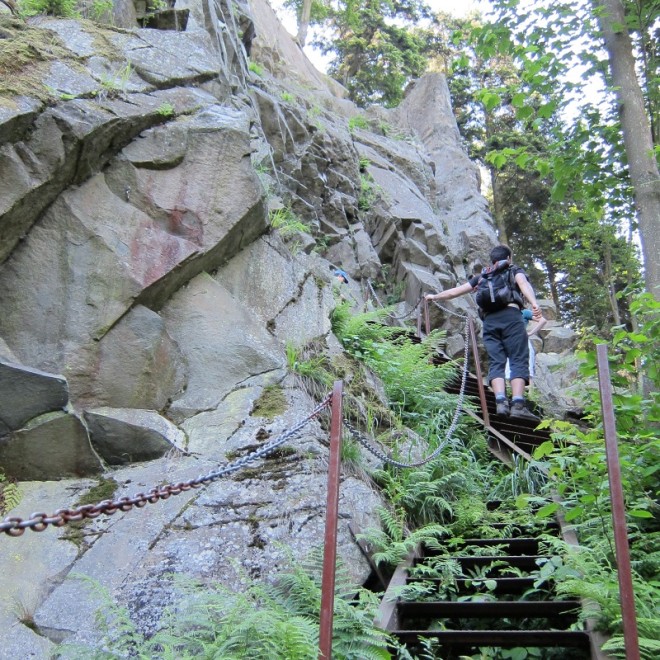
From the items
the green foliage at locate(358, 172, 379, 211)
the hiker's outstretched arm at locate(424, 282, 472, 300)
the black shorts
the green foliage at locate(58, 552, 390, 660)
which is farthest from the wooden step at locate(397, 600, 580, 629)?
the green foliage at locate(358, 172, 379, 211)

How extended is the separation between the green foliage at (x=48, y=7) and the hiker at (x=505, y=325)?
6250 millimetres

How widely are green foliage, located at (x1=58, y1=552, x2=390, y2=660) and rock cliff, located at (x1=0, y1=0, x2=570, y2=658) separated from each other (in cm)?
24

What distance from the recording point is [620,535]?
3.19 m

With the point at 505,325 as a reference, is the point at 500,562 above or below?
below

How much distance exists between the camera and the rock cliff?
4.67m

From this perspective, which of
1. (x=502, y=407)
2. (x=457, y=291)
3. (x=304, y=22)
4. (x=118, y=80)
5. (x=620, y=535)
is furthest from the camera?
(x=304, y=22)

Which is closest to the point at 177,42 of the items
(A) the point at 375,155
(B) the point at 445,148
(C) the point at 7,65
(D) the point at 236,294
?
(C) the point at 7,65

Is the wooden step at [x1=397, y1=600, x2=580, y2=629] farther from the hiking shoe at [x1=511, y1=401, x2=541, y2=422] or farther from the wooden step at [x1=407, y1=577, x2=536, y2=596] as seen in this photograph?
the hiking shoe at [x1=511, y1=401, x2=541, y2=422]

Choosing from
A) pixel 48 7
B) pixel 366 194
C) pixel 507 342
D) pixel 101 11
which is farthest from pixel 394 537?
pixel 366 194

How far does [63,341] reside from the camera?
236 inches

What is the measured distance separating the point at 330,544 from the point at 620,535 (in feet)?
4.79

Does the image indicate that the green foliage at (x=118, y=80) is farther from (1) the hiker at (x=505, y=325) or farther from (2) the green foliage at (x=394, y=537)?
(2) the green foliage at (x=394, y=537)

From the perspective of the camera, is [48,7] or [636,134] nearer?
[636,134]

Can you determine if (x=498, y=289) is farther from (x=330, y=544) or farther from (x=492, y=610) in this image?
(x=330, y=544)
